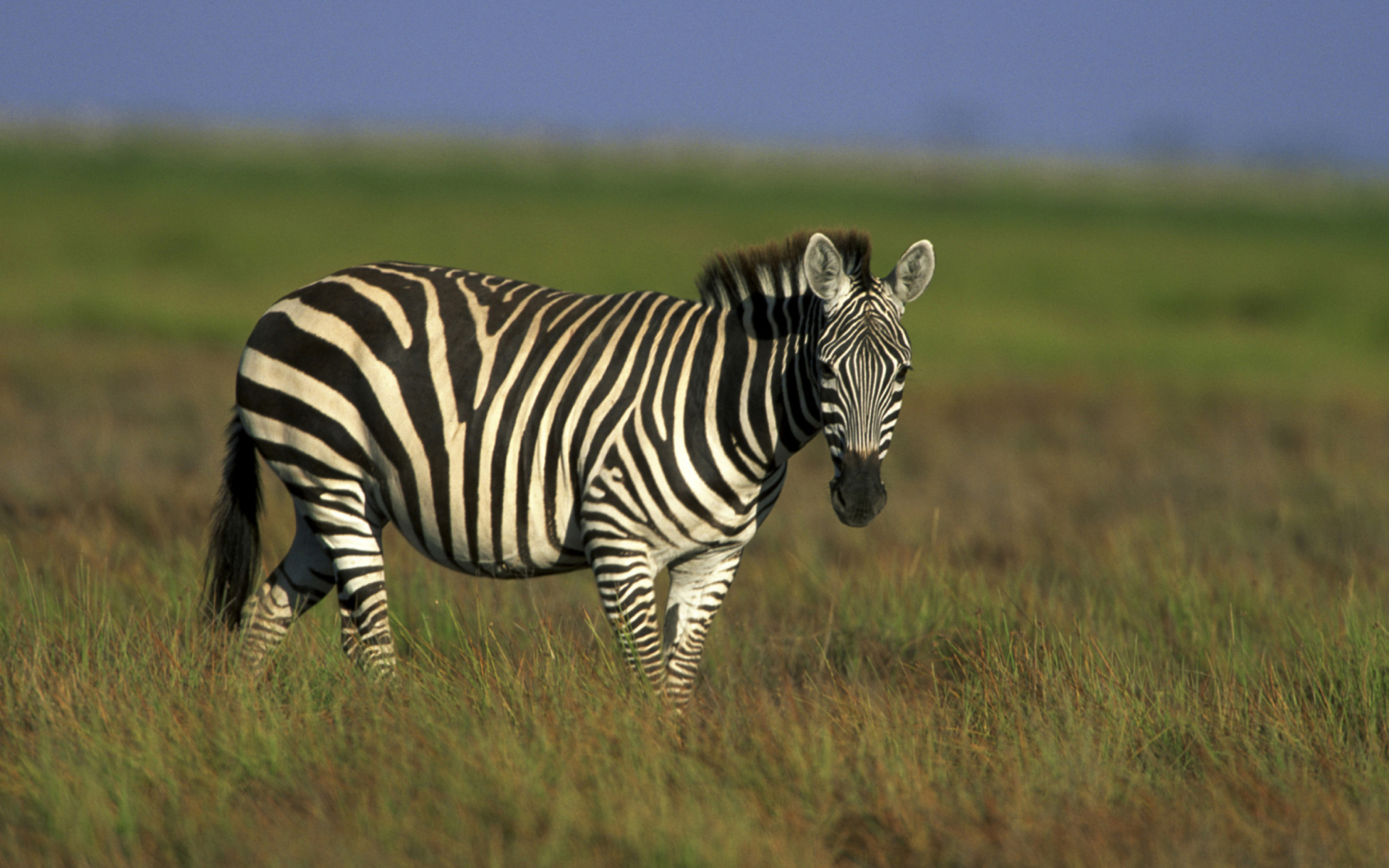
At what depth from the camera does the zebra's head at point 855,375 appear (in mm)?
3955

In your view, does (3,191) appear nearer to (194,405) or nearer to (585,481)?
(194,405)

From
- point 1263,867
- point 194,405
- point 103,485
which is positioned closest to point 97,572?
point 103,485

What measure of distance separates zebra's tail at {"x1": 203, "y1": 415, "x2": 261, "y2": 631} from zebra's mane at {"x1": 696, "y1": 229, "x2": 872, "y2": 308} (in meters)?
2.08

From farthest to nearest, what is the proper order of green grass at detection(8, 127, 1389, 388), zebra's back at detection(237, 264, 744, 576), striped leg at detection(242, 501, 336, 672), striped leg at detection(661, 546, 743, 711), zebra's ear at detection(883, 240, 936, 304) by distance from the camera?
green grass at detection(8, 127, 1389, 388), striped leg at detection(242, 501, 336, 672), striped leg at detection(661, 546, 743, 711), zebra's back at detection(237, 264, 744, 576), zebra's ear at detection(883, 240, 936, 304)

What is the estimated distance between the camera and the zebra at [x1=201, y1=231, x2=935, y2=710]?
14.4 ft

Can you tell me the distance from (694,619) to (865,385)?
1.25m

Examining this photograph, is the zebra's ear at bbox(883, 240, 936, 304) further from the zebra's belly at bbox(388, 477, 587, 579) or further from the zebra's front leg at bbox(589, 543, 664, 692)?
the zebra's belly at bbox(388, 477, 587, 579)

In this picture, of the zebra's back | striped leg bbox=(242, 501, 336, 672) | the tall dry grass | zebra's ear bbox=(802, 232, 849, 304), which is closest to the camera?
the tall dry grass

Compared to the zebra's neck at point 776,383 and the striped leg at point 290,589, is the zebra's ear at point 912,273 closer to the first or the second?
the zebra's neck at point 776,383

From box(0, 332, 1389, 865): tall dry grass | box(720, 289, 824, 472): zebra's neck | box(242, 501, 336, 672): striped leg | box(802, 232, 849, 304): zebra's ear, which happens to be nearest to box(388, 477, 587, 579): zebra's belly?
box(0, 332, 1389, 865): tall dry grass

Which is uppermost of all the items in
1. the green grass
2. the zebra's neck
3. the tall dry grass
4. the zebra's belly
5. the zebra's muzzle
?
the green grass

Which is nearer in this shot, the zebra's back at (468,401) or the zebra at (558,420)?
the zebra at (558,420)

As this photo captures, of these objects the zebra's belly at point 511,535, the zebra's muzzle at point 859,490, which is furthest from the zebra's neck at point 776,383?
the zebra's belly at point 511,535

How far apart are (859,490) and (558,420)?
4.06 ft
